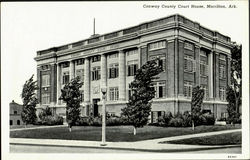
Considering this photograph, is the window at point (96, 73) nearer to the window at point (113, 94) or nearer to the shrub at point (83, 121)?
the window at point (113, 94)

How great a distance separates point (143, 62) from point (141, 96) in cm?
189

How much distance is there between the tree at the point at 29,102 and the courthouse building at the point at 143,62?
0.64 meters

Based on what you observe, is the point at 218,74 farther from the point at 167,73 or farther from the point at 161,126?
the point at 161,126

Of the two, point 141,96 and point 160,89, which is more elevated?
point 160,89

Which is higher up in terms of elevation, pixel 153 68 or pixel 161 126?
pixel 153 68

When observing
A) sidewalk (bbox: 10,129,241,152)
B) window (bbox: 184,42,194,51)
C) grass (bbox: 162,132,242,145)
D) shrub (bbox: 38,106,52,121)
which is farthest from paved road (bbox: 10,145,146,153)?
window (bbox: 184,42,194,51)

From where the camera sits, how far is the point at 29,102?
750 inches

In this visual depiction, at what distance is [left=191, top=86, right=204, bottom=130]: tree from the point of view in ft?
60.6

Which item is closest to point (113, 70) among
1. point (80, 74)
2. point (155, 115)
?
point (80, 74)

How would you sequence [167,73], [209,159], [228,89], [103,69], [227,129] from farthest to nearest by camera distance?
[103,69] → [167,73] → [228,89] → [227,129] → [209,159]

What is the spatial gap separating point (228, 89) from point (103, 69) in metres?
6.22

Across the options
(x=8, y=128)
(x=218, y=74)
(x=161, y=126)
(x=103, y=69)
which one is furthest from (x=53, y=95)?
(x=218, y=74)

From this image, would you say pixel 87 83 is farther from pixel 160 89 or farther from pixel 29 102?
pixel 160 89

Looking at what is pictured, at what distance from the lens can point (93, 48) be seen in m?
21.6
